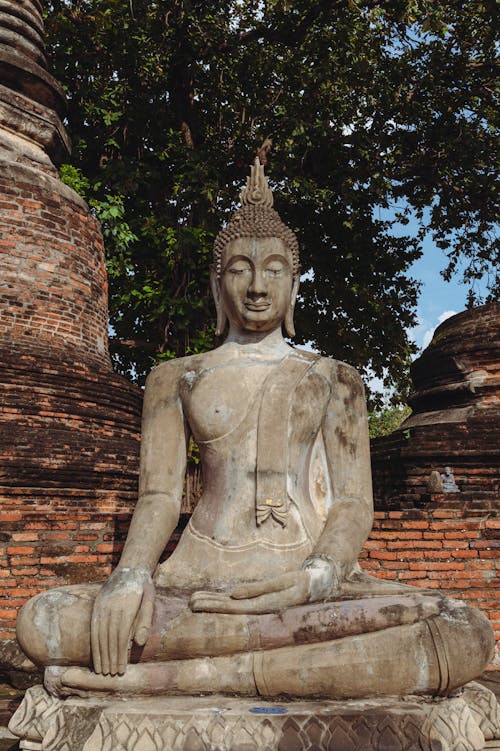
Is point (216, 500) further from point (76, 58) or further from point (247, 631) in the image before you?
point (76, 58)

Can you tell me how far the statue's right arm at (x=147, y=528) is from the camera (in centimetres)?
253

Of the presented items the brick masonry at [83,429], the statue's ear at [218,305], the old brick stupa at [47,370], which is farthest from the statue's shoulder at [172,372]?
the old brick stupa at [47,370]

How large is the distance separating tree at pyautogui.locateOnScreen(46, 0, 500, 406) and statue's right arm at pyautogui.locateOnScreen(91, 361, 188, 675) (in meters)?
7.54

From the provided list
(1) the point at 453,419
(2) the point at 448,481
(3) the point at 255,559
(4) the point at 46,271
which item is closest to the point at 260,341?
(3) the point at 255,559

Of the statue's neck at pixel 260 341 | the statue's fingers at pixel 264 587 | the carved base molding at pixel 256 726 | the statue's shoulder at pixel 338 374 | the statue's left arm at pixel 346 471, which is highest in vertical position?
the statue's neck at pixel 260 341

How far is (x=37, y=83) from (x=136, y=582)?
7.59m

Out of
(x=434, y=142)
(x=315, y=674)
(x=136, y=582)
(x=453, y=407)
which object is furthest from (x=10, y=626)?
(x=434, y=142)

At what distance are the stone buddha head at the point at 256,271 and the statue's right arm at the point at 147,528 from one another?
0.40m

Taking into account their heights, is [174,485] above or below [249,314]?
below

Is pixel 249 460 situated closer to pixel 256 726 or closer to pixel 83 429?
pixel 256 726

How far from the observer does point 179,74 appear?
41.4 ft

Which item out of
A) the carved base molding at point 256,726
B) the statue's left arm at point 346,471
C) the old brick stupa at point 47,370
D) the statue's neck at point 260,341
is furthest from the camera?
the old brick stupa at point 47,370

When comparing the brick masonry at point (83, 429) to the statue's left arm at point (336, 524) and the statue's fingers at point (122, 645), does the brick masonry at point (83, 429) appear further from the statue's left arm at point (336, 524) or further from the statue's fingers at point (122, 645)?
the statue's fingers at point (122, 645)

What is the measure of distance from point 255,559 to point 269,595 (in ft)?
0.99
